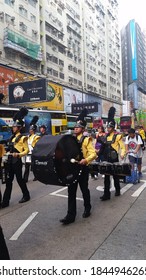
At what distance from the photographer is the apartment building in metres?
34.9

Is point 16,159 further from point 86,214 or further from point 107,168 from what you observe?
point 107,168

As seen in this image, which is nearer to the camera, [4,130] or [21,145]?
[21,145]

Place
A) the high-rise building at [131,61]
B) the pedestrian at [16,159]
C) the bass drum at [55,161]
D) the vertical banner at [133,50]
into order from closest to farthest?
the bass drum at [55,161]
the pedestrian at [16,159]
the high-rise building at [131,61]
the vertical banner at [133,50]

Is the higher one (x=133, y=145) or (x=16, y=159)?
(x=133, y=145)

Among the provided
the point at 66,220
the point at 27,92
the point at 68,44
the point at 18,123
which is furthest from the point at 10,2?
the point at 66,220

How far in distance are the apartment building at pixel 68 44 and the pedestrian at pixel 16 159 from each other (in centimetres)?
2828

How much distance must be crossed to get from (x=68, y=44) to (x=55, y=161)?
158 feet

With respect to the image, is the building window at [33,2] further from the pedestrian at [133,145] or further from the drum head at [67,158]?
the drum head at [67,158]

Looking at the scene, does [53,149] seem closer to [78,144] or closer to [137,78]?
[78,144]

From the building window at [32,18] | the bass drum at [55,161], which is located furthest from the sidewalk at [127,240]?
the building window at [32,18]

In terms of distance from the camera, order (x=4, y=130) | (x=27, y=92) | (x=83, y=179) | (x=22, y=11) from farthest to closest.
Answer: (x=22, y=11) → (x=27, y=92) → (x=4, y=130) → (x=83, y=179)

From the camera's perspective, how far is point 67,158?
446 cm

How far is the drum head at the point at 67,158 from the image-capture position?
13.8ft

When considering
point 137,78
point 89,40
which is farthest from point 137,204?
point 137,78
